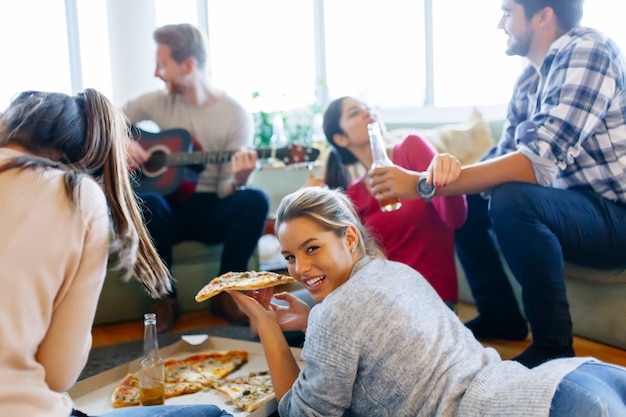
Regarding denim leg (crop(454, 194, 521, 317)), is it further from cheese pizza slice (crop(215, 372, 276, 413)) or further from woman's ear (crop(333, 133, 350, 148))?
cheese pizza slice (crop(215, 372, 276, 413))

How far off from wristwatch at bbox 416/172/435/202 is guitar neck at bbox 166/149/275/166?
130 centimetres

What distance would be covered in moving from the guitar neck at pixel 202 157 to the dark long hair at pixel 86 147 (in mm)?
1920

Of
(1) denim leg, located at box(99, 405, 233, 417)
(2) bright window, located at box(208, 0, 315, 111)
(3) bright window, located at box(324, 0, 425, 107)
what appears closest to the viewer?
(1) denim leg, located at box(99, 405, 233, 417)

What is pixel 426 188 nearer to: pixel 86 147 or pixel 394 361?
pixel 394 361

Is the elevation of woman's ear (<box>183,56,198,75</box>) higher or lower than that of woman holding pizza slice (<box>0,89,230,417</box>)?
higher

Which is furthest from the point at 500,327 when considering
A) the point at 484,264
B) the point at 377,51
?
the point at 377,51

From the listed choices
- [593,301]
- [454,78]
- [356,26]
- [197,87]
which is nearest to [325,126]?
[197,87]

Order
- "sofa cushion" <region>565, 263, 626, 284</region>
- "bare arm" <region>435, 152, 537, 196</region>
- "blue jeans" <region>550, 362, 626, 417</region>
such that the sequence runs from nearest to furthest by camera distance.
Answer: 1. "blue jeans" <region>550, 362, 626, 417</region>
2. "bare arm" <region>435, 152, 537, 196</region>
3. "sofa cushion" <region>565, 263, 626, 284</region>

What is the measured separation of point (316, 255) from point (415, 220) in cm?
91

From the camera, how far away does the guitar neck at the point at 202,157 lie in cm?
349

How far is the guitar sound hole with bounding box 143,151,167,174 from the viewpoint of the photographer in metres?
3.53

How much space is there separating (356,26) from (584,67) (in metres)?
3.29

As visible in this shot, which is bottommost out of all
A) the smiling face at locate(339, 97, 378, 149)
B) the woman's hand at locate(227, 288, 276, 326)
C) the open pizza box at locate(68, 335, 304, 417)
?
the open pizza box at locate(68, 335, 304, 417)

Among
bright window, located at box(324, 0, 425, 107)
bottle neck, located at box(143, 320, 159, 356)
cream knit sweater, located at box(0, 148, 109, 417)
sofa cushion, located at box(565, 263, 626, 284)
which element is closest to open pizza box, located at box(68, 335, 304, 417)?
bottle neck, located at box(143, 320, 159, 356)
